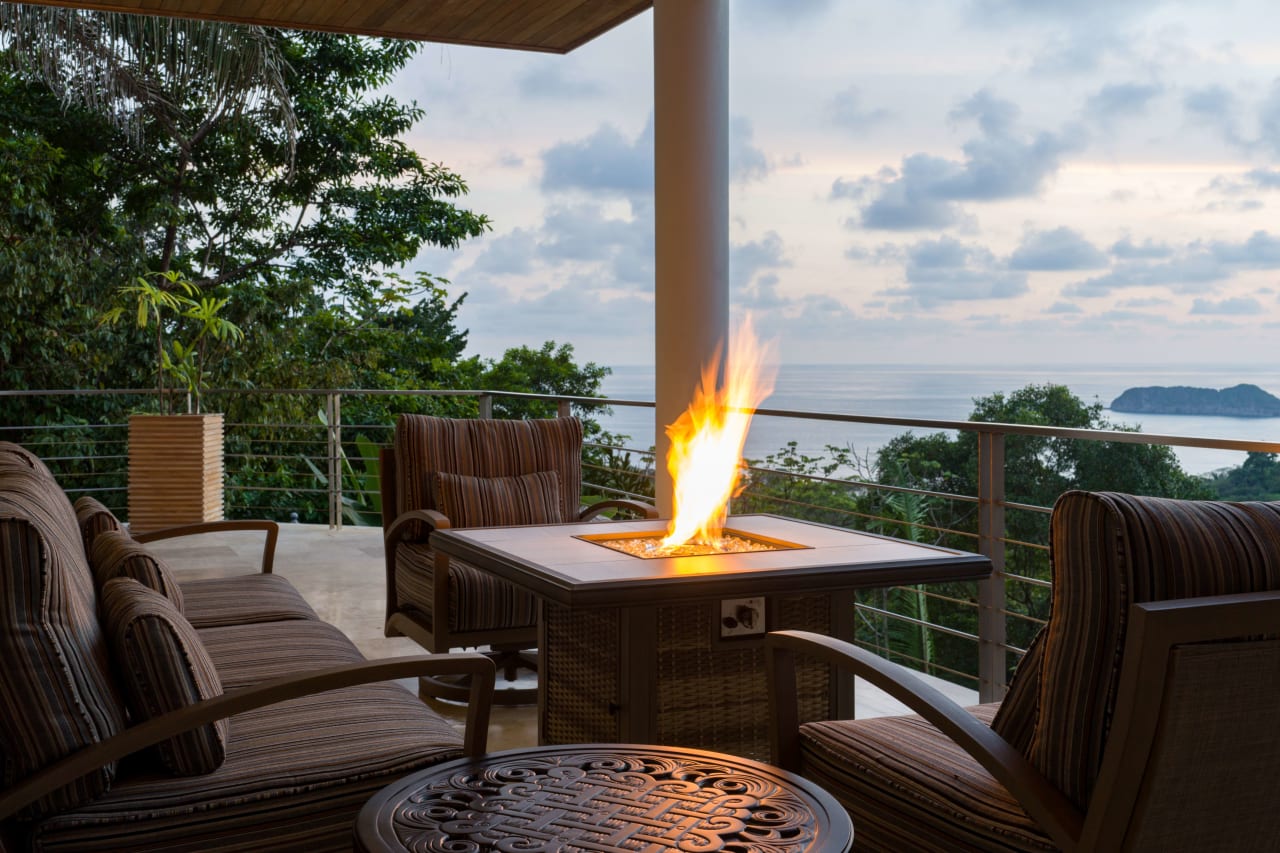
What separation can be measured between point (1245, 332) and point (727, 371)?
447 inches

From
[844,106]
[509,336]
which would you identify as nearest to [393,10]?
[509,336]

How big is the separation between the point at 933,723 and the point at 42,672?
1.13 meters

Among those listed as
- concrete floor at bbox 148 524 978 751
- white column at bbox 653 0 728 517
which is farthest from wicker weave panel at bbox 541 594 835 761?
white column at bbox 653 0 728 517

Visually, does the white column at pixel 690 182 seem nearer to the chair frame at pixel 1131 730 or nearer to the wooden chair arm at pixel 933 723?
the wooden chair arm at pixel 933 723

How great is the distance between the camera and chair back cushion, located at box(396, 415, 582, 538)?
387 cm

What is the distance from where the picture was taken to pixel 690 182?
4383mm

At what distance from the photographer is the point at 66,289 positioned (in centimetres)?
926

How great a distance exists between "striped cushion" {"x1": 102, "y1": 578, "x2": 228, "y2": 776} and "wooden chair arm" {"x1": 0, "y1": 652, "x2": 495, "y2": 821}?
1.6 inches

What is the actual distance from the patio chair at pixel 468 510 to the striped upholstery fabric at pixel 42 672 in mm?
1699

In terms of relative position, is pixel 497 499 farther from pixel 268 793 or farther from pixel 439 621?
pixel 268 793

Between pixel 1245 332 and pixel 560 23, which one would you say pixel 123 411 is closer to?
pixel 560 23

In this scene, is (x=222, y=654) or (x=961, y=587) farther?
(x=961, y=587)

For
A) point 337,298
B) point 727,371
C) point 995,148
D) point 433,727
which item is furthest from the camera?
point 995,148

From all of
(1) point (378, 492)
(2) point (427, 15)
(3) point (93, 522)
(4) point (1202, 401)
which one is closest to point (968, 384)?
(4) point (1202, 401)
